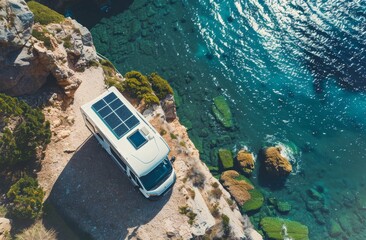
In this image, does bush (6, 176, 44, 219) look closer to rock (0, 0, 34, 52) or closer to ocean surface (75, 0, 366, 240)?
rock (0, 0, 34, 52)

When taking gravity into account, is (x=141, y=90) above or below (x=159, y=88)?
above

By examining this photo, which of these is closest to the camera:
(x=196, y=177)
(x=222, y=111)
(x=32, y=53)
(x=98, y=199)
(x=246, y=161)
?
(x=98, y=199)

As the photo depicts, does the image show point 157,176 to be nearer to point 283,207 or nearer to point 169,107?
point 169,107

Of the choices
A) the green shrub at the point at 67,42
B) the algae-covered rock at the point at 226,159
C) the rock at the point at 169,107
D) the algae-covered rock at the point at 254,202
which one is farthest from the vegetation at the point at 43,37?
the algae-covered rock at the point at 254,202

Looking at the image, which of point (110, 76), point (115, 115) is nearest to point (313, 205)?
point (115, 115)

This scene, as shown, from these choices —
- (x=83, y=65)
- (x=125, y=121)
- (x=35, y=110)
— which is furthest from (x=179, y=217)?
(x=83, y=65)

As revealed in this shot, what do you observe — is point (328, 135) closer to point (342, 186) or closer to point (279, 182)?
point (342, 186)

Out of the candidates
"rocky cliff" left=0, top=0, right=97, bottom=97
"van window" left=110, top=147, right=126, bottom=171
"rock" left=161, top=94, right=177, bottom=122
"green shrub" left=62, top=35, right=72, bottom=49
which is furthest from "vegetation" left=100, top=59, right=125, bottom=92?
"van window" left=110, top=147, right=126, bottom=171
